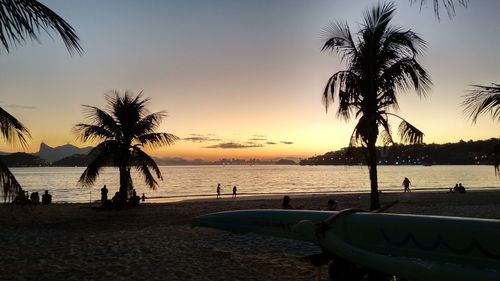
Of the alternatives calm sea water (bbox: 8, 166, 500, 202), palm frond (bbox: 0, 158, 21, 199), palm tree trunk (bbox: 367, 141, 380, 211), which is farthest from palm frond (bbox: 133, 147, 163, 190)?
calm sea water (bbox: 8, 166, 500, 202)

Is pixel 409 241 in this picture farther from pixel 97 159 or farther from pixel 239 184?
pixel 239 184

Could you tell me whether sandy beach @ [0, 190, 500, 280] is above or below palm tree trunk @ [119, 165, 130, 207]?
below

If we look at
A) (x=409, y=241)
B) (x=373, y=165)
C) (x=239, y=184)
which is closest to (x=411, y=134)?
(x=373, y=165)

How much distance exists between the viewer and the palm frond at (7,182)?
473 centimetres

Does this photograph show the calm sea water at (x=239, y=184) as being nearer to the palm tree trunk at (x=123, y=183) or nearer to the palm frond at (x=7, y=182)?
the palm tree trunk at (x=123, y=183)

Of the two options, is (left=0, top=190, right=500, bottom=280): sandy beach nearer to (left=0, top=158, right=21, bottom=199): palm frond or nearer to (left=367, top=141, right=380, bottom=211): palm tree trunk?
A: (left=0, top=158, right=21, bottom=199): palm frond

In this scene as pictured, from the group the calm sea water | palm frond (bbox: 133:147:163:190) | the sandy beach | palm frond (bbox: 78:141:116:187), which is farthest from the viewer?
the calm sea water

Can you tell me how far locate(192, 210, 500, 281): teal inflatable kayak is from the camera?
4453 mm

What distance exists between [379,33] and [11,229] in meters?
12.9

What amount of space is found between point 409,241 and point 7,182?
4.79 meters

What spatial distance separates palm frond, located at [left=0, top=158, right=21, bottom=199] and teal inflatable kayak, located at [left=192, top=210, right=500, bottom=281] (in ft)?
11.6

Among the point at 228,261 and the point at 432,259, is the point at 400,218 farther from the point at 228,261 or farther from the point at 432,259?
the point at 228,261

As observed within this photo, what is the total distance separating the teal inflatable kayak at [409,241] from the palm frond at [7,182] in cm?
355

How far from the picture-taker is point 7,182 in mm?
4824
